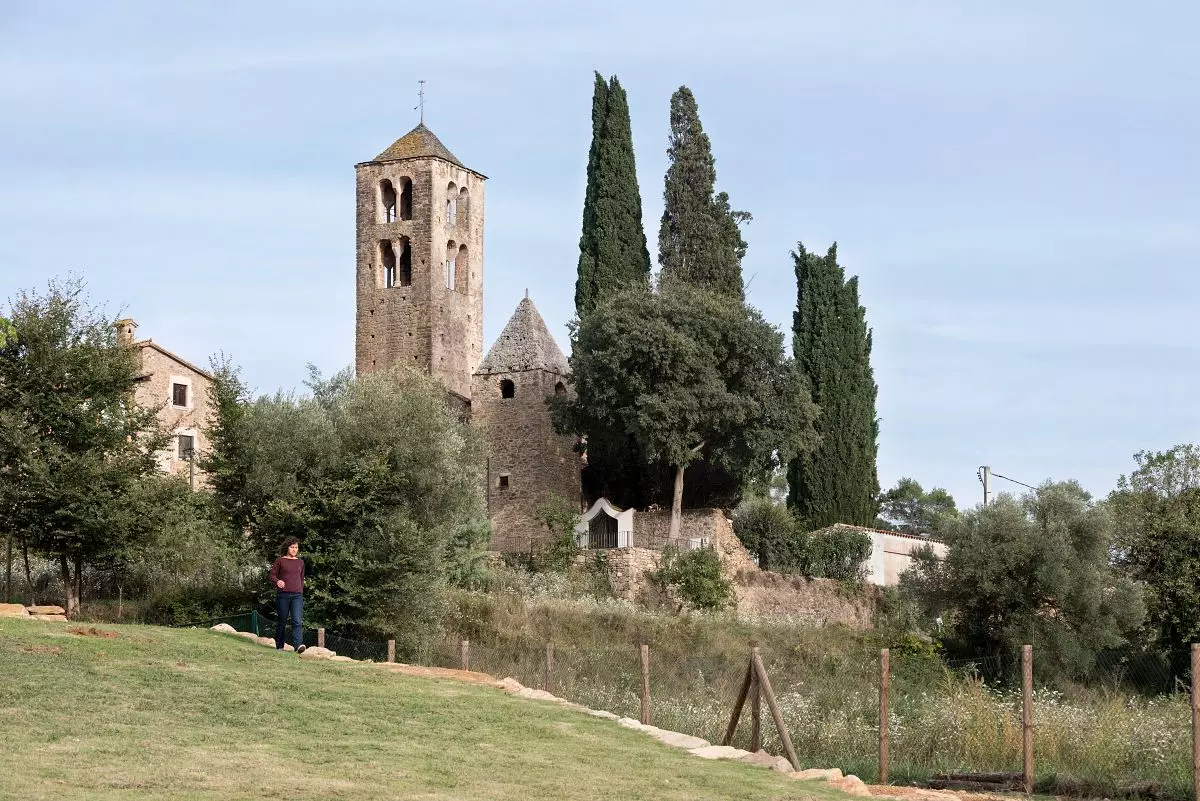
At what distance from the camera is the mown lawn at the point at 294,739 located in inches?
527

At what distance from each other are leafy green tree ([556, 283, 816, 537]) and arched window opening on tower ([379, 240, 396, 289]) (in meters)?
12.2

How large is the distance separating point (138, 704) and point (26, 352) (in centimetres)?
1608

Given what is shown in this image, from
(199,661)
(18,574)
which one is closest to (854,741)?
(199,661)

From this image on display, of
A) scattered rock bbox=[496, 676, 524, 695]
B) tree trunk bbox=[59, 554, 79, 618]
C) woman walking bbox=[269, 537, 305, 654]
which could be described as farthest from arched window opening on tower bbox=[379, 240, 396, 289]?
scattered rock bbox=[496, 676, 524, 695]

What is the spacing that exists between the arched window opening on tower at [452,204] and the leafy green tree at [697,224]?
33.3 ft

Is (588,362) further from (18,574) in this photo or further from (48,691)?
(48,691)

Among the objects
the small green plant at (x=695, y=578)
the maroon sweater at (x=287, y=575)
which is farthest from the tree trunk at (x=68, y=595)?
the small green plant at (x=695, y=578)

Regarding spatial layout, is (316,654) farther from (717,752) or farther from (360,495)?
(360,495)

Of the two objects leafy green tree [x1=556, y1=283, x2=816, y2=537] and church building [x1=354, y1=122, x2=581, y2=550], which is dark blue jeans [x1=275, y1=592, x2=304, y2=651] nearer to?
leafy green tree [x1=556, y1=283, x2=816, y2=537]

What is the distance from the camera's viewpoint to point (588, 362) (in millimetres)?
48562

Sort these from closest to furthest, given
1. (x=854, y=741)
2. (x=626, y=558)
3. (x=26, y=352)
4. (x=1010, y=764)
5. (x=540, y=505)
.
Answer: (x=1010, y=764), (x=854, y=741), (x=26, y=352), (x=626, y=558), (x=540, y=505)

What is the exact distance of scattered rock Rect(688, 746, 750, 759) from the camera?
1684cm

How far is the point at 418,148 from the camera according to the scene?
60562mm

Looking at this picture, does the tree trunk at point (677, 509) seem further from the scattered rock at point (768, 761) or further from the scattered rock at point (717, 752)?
the scattered rock at point (768, 761)
